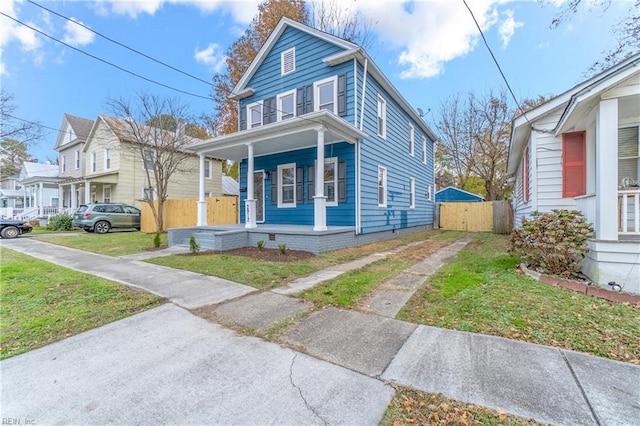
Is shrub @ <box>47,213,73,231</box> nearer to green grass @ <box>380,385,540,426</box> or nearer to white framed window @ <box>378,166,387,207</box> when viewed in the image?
white framed window @ <box>378,166,387,207</box>

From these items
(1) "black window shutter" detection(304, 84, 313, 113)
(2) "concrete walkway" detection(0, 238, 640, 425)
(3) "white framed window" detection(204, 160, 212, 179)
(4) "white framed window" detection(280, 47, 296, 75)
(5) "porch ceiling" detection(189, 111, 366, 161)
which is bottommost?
(2) "concrete walkway" detection(0, 238, 640, 425)

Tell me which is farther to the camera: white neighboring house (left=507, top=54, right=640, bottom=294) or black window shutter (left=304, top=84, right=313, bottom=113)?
black window shutter (left=304, top=84, right=313, bottom=113)

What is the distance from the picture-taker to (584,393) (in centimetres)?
207

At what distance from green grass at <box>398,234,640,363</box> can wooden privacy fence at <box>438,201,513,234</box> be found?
12538mm

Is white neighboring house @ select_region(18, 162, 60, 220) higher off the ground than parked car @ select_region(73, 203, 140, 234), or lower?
higher

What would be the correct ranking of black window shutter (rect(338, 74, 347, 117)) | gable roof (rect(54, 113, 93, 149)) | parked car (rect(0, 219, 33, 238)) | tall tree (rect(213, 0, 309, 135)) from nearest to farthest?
black window shutter (rect(338, 74, 347, 117)) < parked car (rect(0, 219, 33, 238)) < tall tree (rect(213, 0, 309, 135)) < gable roof (rect(54, 113, 93, 149))

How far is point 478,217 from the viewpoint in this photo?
55.6 ft

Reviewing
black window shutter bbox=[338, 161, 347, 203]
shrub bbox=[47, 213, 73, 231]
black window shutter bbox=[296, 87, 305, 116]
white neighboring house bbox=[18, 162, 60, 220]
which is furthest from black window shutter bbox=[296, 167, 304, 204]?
white neighboring house bbox=[18, 162, 60, 220]

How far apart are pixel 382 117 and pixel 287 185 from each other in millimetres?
4765

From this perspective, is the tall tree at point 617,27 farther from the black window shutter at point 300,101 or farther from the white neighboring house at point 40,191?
the white neighboring house at point 40,191

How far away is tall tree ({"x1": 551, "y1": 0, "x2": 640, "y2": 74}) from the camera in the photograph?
7.29 meters

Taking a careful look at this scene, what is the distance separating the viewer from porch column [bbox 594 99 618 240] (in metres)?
4.38

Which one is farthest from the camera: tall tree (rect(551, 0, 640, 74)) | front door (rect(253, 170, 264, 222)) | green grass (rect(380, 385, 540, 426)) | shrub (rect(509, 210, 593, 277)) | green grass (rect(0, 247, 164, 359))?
front door (rect(253, 170, 264, 222))

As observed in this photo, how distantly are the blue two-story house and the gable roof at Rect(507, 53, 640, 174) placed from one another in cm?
442
